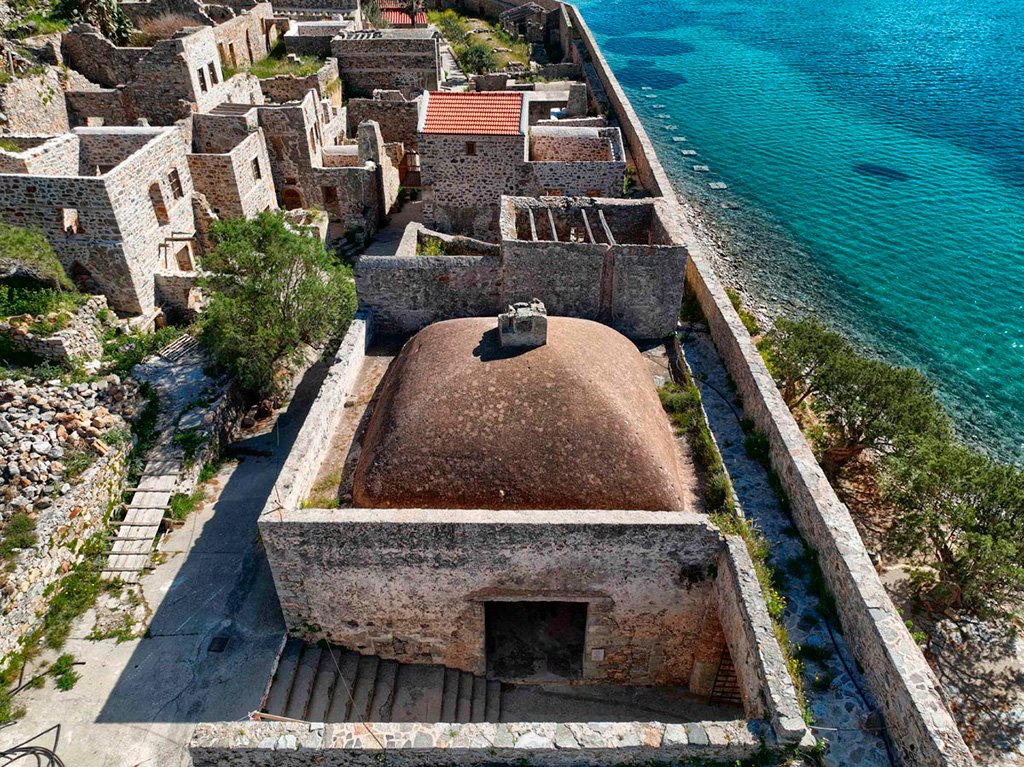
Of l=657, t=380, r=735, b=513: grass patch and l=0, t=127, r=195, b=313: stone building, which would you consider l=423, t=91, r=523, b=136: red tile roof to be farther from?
l=657, t=380, r=735, b=513: grass patch

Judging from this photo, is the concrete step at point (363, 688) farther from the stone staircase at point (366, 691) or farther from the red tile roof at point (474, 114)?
the red tile roof at point (474, 114)

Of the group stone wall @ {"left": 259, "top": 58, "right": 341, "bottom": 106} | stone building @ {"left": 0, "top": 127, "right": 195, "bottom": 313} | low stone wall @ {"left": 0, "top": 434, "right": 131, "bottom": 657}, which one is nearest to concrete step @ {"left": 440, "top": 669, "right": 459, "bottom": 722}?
low stone wall @ {"left": 0, "top": 434, "right": 131, "bottom": 657}

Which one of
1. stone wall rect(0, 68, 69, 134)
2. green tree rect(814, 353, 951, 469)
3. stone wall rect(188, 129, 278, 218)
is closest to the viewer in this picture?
green tree rect(814, 353, 951, 469)

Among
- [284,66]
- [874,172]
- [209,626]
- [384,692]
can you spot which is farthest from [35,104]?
[874,172]

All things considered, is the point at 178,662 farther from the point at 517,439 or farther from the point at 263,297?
the point at 263,297

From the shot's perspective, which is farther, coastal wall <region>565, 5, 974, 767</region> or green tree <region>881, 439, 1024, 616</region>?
green tree <region>881, 439, 1024, 616</region>

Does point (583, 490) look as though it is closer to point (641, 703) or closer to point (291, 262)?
point (641, 703)

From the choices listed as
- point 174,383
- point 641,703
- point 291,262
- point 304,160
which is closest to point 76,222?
point 174,383
